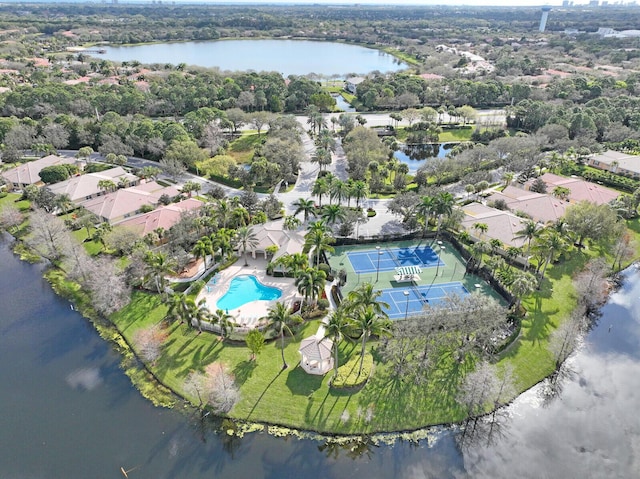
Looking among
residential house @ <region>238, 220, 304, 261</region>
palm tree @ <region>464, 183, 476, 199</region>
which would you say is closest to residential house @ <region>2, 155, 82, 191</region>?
residential house @ <region>238, 220, 304, 261</region>

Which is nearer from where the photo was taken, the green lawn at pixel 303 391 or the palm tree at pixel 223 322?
the green lawn at pixel 303 391

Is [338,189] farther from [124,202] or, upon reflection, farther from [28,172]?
[28,172]

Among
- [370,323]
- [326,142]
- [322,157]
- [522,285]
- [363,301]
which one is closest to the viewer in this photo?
[370,323]

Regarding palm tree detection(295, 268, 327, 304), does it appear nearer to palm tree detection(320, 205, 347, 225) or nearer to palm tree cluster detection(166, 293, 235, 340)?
palm tree cluster detection(166, 293, 235, 340)

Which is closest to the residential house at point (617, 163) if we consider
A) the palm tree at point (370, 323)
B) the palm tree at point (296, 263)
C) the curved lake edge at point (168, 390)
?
the curved lake edge at point (168, 390)

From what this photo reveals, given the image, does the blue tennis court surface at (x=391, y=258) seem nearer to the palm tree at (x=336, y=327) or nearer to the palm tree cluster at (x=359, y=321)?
the palm tree cluster at (x=359, y=321)

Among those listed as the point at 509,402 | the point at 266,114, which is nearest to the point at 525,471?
the point at 509,402

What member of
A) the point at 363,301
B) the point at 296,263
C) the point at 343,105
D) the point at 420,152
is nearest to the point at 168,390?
the point at 296,263
